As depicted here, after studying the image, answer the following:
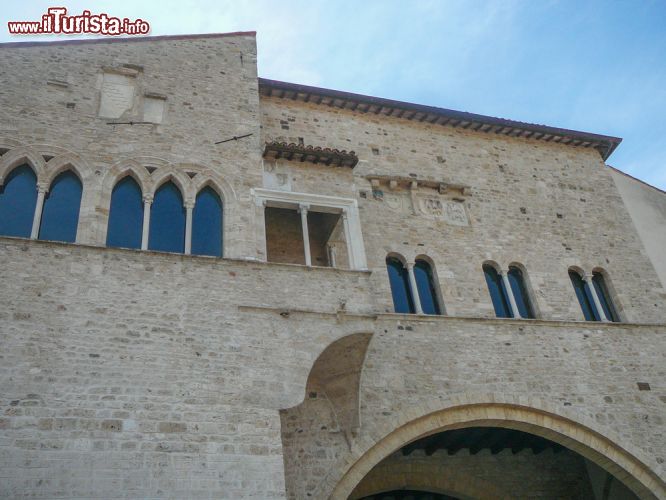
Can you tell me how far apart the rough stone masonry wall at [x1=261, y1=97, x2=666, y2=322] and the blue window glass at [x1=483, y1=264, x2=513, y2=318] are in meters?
0.31

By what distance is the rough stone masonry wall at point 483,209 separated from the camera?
1147cm

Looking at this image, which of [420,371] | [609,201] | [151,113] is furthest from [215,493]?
[609,201]

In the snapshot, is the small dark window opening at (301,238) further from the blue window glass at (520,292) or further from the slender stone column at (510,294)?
the blue window glass at (520,292)

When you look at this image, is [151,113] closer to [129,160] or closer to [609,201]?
[129,160]

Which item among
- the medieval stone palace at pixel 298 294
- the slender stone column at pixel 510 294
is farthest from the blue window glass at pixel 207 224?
the slender stone column at pixel 510 294

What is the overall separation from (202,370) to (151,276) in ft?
5.12

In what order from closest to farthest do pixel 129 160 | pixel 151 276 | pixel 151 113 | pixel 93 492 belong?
pixel 93 492, pixel 151 276, pixel 129 160, pixel 151 113

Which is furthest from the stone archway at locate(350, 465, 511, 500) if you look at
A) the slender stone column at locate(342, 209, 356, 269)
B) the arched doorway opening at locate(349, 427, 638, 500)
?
the slender stone column at locate(342, 209, 356, 269)

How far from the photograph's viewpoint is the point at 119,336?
24.2 feet

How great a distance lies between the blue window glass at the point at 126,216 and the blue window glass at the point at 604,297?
9.94 metres

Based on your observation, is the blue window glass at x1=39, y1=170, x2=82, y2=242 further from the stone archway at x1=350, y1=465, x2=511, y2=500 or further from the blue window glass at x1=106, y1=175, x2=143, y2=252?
the stone archway at x1=350, y1=465, x2=511, y2=500

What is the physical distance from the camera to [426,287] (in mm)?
11375

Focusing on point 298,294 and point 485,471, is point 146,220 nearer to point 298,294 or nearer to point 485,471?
point 298,294

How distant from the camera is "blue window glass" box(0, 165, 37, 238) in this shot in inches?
326
